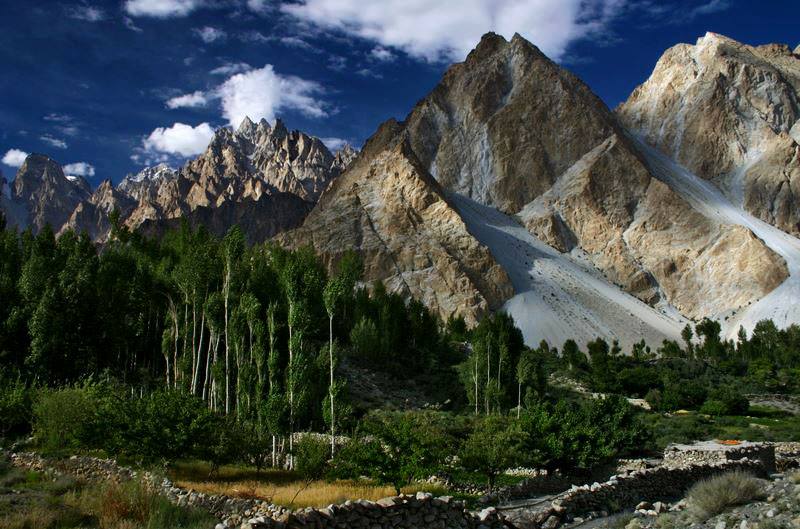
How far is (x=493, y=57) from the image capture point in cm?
18725

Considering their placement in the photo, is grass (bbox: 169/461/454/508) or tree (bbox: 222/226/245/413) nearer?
grass (bbox: 169/461/454/508)

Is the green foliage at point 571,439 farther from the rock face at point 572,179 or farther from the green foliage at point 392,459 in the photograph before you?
the rock face at point 572,179

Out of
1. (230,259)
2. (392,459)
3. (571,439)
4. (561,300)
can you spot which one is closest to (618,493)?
(392,459)

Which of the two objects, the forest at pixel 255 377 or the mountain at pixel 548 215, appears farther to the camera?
the mountain at pixel 548 215

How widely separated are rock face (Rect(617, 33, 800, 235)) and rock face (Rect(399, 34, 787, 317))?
22620mm

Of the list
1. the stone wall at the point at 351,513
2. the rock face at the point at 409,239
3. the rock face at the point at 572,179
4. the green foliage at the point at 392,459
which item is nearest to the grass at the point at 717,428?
the green foliage at the point at 392,459

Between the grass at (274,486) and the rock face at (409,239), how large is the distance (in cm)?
9333

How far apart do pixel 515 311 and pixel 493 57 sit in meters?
96.4

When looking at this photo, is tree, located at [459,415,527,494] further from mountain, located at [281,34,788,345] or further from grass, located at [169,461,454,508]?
mountain, located at [281,34,788,345]

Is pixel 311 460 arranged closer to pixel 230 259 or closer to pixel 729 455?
pixel 729 455

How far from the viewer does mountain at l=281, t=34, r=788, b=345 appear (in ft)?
407

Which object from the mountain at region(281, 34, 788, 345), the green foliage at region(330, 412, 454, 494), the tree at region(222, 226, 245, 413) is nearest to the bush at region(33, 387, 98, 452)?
the green foliage at region(330, 412, 454, 494)

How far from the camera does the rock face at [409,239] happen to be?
122125mm

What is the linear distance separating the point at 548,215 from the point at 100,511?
473ft
